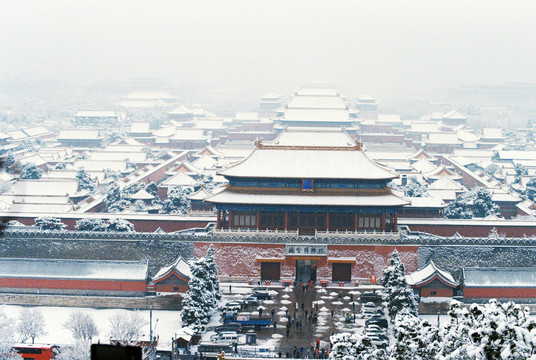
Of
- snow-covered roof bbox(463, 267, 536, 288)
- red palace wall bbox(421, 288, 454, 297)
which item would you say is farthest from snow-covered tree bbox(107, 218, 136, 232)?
snow-covered roof bbox(463, 267, 536, 288)

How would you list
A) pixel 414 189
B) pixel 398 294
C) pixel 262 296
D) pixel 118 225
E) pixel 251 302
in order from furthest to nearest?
pixel 414 189, pixel 118 225, pixel 262 296, pixel 251 302, pixel 398 294

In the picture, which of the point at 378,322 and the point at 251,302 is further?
the point at 251,302

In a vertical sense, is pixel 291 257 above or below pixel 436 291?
above

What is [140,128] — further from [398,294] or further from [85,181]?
[398,294]

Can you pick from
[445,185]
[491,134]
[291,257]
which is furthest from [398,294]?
[491,134]

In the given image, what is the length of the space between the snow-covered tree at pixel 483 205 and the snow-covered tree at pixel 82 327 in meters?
22.5

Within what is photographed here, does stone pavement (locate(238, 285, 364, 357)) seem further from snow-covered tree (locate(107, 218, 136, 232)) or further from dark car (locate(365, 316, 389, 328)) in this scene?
snow-covered tree (locate(107, 218, 136, 232))

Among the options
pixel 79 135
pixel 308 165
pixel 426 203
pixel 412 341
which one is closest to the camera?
pixel 412 341

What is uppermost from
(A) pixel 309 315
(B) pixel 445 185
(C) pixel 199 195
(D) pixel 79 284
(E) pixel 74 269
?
(B) pixel 445 185

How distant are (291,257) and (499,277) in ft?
27.0

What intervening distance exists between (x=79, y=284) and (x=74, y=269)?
2.24ft

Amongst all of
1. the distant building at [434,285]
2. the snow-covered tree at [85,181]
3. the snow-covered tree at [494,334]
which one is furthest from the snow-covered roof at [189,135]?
the snow-covered tree at [494,334]

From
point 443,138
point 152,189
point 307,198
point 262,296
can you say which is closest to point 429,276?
point 307,198

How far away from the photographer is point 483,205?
121ft
